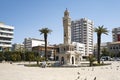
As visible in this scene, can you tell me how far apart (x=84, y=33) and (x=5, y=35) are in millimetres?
91653

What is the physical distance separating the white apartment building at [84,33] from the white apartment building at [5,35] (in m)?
84.5

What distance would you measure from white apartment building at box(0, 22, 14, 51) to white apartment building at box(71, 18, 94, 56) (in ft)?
277

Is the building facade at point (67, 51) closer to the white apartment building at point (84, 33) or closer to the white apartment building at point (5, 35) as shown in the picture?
the white apartment building at point (5, 35)

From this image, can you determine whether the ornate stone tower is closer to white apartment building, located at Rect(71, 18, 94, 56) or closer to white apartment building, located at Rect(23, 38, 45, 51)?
white apartment building, located at Rect(71, 18, 94, 56)

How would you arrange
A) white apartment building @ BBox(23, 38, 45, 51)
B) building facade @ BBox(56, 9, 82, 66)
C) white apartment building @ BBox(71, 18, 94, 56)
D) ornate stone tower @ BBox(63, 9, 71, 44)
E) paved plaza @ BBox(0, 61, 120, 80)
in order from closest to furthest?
paved plaza @ BBox(0, 61, 120, 80) → building facade @ BBox(56, 9, 82, 66) → ornate stone tower @ BBox(63, 9, 71, 44) → white apartment building @ BBox(71, 18, 94, 56) → white apartment building @ BBox(23, 38, 45, 51)

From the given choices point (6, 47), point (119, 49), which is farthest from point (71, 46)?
point (119, 49)

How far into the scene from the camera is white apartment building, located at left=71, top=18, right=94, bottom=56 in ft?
620

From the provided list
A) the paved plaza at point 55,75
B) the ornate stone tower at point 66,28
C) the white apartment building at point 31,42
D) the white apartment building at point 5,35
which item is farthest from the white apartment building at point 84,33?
the paved plaza at point 55,75

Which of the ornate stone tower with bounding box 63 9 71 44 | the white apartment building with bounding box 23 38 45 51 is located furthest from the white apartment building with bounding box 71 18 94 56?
the ornate stone tower with bounding box 63 9 71 44

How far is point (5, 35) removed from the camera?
362ft

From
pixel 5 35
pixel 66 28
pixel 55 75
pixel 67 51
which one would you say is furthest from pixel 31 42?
pixel 55 75

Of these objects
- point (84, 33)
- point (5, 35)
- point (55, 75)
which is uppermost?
point (84, 33)

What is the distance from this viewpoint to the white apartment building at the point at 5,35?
108675mm

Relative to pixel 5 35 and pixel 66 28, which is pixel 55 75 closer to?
pixel 66 28
